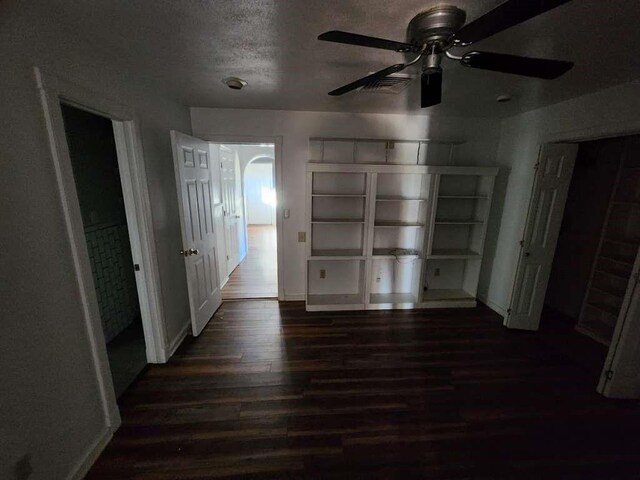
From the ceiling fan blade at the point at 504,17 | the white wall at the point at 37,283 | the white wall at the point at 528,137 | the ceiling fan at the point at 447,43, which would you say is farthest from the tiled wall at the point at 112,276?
the white wall at the point at 528,137

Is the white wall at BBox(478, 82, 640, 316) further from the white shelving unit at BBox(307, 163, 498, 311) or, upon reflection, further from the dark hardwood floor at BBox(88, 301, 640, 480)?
the dark hardwood floor at BBox(88, 301, 640, 480)

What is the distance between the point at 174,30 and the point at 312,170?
5.49ft

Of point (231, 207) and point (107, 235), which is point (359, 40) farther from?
point (231, 207)

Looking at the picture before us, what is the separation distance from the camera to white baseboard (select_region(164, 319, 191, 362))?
92.2 inches

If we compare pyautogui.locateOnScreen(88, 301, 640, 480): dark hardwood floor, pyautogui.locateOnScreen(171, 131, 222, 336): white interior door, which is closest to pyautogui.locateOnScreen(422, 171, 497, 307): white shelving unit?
pyautogui.locateOnScreen(88, 301, 640, 480): dark hardwood floor

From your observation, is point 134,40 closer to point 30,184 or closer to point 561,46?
point 30,184

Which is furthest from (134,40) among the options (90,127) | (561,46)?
(561,46)

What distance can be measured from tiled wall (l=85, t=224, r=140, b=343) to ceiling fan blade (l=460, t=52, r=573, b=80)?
10.1 feet

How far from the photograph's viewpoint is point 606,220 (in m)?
2.77

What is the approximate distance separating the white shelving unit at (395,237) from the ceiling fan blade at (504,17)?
1908 millimetres

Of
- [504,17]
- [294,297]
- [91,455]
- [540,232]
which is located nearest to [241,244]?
[294,297]

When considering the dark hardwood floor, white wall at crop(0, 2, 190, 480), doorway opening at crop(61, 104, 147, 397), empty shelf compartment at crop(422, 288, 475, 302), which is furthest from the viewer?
empty shelf compartment at crop(422, 288, 475, 302)

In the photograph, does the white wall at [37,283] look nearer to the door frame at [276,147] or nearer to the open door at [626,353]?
the door frame at [276,147]

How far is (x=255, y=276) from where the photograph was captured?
14.1 feet
